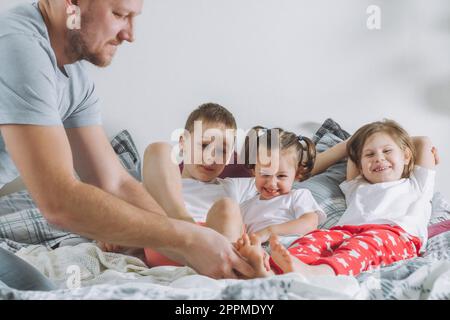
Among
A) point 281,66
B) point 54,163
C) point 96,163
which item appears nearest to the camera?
point 54,163

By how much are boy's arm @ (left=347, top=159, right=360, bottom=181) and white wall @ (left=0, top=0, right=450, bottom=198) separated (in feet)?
0.24

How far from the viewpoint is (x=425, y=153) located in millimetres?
1177

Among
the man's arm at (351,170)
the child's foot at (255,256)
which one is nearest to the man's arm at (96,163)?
the child's foot at (255,256)

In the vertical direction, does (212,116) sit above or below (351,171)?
above

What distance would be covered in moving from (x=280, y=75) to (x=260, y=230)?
0.32 m

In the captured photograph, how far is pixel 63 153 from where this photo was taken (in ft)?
2.55

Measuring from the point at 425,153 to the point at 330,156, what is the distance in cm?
19

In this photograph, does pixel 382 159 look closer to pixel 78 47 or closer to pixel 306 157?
pixel 306 157

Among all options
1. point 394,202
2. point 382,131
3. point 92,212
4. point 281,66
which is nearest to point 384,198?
point 394,202

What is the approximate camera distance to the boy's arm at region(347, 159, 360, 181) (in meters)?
1.15

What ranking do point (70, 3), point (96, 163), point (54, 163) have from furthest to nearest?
1. point (96, 163)
2. point (70, 3)
3. point (54, 163)

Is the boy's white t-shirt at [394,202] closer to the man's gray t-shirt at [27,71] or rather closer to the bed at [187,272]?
the bed at [187,272]

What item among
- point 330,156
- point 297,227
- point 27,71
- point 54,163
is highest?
point 27,71
